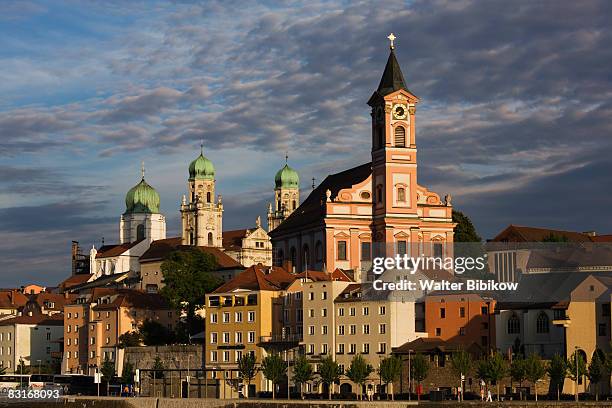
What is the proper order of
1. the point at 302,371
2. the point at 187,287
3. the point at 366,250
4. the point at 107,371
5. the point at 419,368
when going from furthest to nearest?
the point at 366,250 < the point at 187,287 < the point at 107,371 < the point at 302,371 < the point at 419,368

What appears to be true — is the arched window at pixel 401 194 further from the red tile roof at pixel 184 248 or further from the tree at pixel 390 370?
the tree at pixel 390 370

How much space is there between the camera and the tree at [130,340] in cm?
13000

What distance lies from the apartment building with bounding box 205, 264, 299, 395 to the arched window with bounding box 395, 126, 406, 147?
24.5 meters

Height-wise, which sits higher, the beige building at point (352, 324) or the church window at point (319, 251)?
Result: the church window at point (319, 251)

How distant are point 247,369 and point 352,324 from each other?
9185 millimetres

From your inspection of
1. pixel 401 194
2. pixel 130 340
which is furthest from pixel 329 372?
pixel 401 194

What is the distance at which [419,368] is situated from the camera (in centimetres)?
9725

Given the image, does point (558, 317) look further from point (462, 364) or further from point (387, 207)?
point (387, 207)

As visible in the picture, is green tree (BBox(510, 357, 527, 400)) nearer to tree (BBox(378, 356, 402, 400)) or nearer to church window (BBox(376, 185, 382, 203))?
tree (BBox(378, 356, 402, 400))

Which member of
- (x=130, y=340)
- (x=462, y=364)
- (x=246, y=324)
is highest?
(x=246, y=324)

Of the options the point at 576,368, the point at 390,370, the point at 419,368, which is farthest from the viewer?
the point at 390,370

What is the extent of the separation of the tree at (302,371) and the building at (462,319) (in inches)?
401

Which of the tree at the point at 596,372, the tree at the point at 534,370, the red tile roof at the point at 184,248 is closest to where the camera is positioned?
the tree at the point at 596,372

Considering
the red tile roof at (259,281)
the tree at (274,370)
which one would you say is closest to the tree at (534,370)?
the tree at (274,370)
